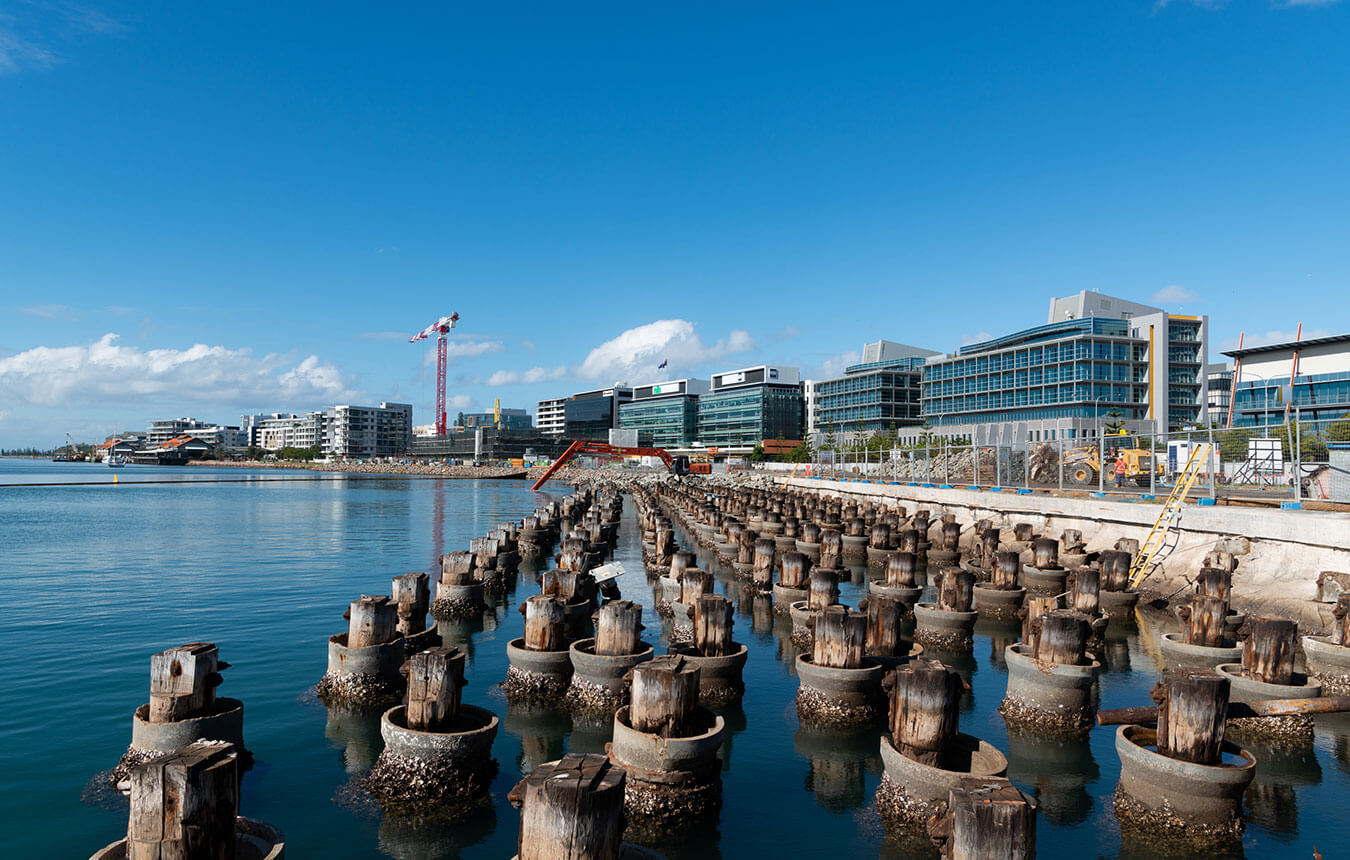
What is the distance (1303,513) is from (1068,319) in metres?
113

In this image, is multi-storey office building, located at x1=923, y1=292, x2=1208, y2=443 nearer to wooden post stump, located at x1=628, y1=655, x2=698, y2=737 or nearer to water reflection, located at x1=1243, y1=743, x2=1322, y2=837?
water reflection, located at x1=1243, y1=743, x2=1322, y2=837

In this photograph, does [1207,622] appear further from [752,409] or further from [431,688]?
[752,409]

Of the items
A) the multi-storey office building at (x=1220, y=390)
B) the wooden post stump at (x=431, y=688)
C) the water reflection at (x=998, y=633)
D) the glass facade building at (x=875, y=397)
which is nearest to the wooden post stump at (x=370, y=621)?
the wooden post stump at (x=431, y=688)

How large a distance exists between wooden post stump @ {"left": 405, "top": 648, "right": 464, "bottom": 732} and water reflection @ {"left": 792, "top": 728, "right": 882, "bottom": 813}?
5.01m

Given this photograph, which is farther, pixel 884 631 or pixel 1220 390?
pixel 1220 390

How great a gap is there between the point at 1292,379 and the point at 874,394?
64734mm

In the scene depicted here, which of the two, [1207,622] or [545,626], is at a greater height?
[1207,622]

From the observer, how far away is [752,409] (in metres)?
175

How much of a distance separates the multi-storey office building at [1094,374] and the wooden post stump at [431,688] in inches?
4193

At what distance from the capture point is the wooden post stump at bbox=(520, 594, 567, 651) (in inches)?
530

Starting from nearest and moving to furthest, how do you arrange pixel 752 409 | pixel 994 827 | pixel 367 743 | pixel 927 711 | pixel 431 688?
pixel 994 827 < pixel 927 711 < pixel 431 688 < pixel 367 743 < pixel 752 409

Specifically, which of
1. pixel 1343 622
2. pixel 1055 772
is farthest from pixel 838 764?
pixel 1343 622

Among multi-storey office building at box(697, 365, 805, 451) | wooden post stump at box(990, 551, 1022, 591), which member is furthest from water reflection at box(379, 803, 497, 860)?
multi-storey office building at box(697, 365, 805, 451)

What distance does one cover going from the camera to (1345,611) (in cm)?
1277
